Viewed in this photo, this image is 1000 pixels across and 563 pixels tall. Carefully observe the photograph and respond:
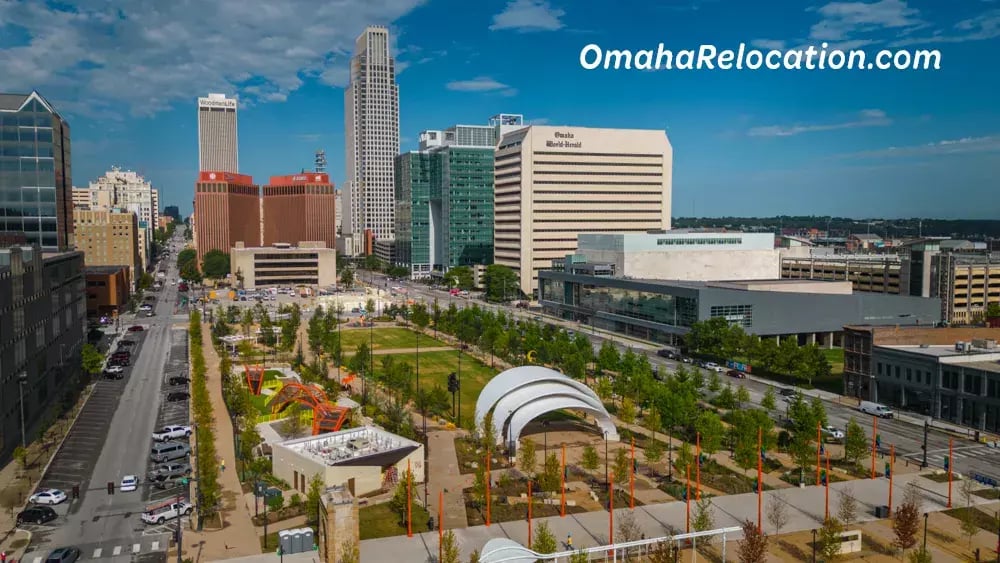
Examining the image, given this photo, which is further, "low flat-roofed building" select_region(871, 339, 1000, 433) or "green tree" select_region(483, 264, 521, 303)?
"green tree" select_region(483, 264, 521, 303)

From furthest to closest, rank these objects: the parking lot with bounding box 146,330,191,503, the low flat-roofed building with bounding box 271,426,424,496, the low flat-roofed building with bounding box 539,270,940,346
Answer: the low flat-roofed building with bounding box 539,270,940,346
the parking lot with bounding box 146,330,191,503
the low flat-roofed building with bounding box 271,426,424,496

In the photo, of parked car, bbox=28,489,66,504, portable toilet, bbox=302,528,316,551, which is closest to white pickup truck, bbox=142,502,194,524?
parked car, bbox=28,489,66,504

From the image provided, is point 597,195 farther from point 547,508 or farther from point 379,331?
point 547,508

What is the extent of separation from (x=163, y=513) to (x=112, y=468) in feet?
34.9

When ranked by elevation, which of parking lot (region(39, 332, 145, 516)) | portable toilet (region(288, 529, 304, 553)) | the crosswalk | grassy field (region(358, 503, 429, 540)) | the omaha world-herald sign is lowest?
parking lot (region(39, 332, 145, 516))

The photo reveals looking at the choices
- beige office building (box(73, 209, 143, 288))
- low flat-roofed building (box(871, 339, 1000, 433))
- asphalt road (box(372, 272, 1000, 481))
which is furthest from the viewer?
beige office building (box(73, 209, 143, 288))

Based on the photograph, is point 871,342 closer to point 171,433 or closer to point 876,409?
point 876,409

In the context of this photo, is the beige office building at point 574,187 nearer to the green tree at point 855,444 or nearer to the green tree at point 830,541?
the green tree at point 855,444

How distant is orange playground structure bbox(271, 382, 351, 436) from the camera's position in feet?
159

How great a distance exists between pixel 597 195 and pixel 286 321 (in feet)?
244

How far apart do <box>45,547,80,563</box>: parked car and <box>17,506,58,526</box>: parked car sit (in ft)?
16.5

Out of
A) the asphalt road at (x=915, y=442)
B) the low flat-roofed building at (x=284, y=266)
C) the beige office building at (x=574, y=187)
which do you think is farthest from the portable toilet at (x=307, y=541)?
the low flat-roofed building at (x=284, y=266)

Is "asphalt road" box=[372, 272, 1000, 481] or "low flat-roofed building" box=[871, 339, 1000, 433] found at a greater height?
"low flat-roofed building" box=[871, 339, 1000, 433]

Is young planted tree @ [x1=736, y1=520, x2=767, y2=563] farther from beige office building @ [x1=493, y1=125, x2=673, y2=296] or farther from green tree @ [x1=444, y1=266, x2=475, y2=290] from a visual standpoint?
green tree @ [x1=444, y1=266, x2=475, y2=290]
